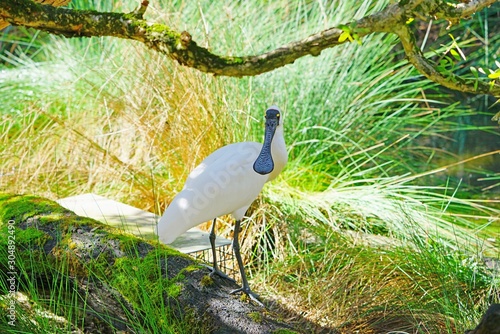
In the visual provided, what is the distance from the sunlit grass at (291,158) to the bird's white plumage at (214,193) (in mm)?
372

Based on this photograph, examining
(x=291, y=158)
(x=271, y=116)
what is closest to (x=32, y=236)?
(x=271, y=116)

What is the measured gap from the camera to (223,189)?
305cm

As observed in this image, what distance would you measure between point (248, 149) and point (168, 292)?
844mm

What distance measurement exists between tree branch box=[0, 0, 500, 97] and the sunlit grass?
1030 mm

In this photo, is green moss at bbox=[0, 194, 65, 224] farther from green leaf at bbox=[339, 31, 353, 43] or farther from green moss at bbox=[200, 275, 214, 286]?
green leaf at bbox=[339, 31, 353, 43]

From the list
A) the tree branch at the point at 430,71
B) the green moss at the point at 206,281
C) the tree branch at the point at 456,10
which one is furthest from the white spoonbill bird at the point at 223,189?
the tree branch at the point at 456,10

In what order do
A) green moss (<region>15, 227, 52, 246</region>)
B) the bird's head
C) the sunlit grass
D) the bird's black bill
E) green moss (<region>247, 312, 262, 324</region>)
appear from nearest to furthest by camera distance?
1. green moss (<region>247, 312, 262, 324</region>)
2. green moss (<region>15, 227, 52, 246</region>)
3. the bird's black bill
4. the bird's head
5. the sunlit grass

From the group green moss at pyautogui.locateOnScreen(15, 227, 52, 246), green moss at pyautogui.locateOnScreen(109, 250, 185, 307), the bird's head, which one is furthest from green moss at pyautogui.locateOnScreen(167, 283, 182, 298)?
the bird's head

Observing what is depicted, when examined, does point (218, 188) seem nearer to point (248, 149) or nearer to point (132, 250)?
point (248, 149)

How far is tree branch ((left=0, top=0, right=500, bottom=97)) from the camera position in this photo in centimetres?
A: 234

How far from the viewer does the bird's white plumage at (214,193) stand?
3.05m

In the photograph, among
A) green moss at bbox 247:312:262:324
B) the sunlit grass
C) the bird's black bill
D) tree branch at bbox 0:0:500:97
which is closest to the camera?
tree branch at bbox 0:0:500:97

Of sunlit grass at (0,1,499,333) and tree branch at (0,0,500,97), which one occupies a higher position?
tree branch at (0,0,500,97)

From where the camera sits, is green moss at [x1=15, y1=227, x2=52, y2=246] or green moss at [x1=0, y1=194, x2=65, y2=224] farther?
green moss at [x1=0, y1=194, x2=65, y2=224]
